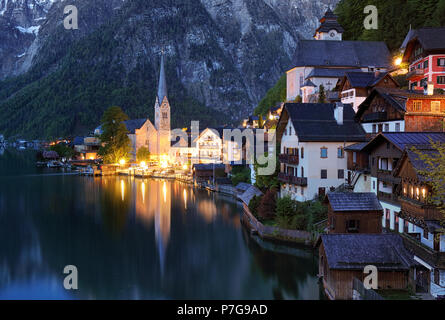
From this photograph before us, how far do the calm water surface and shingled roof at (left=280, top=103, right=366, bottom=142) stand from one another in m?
10.2

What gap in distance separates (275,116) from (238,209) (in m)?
23.1

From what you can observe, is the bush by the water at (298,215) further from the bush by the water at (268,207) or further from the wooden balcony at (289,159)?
the wooden balcony at (289,159)

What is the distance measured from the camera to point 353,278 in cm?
1981

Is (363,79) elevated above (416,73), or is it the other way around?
(416,73)

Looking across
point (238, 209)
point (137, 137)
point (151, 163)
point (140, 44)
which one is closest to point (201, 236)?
point (238, 209)

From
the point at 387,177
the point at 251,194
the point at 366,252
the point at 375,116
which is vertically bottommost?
the point at 366,252

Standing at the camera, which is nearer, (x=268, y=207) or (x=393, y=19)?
(x=268, y=207)

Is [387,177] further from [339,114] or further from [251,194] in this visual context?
[251,194]

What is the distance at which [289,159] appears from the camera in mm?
37312

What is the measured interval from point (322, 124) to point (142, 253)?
60.7 feet

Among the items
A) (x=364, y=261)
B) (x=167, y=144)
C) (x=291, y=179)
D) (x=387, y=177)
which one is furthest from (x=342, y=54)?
(x=167, y=144)

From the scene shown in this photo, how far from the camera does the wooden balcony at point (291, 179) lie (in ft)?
114
